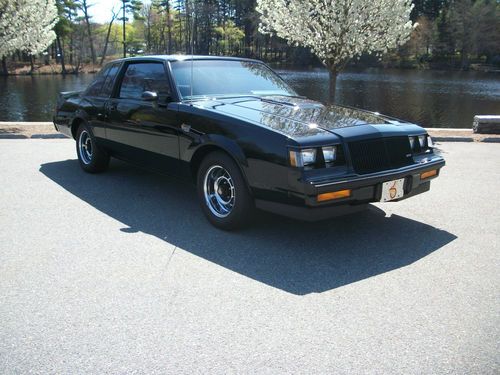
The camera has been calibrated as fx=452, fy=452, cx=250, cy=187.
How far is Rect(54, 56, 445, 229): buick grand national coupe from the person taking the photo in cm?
377

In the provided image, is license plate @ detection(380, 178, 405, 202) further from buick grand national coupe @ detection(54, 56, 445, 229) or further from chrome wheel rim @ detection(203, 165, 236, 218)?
chrome wheel rim @ detection(203, 165, 236, 218)

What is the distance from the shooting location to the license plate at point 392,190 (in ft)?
13.0

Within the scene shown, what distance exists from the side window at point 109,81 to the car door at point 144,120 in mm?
186

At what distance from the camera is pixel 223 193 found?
14.9 feet

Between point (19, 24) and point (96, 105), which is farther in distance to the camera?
point (19, 24)

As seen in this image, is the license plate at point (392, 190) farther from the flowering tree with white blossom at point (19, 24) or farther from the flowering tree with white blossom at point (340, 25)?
the flowering tree with white blossom at point (19, 24)

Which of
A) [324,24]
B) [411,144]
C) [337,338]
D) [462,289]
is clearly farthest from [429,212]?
[324,24]

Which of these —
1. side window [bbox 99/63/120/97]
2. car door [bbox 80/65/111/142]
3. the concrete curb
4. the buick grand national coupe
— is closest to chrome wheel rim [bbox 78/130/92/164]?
car door [bbox 80/65/111/142]

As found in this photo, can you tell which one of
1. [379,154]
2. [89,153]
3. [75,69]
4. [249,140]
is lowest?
[89,153]

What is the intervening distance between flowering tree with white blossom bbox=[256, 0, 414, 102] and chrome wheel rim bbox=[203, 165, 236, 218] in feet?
29.4

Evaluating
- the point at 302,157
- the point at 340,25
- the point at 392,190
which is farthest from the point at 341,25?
the point at 302,157

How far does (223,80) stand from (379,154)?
2.11m

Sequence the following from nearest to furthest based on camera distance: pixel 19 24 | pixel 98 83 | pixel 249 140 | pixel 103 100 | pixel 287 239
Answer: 1. pixel 249 140
2. pixel 287 239
3. pixel 103 100
4. pixel 98 83
5. pixel 19 24

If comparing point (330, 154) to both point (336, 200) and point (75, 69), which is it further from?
point (75, 69)
